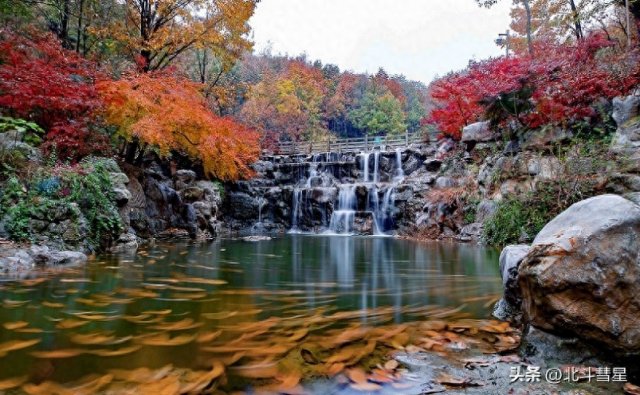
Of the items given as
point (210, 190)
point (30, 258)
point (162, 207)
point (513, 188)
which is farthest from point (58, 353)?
point (210, 190)

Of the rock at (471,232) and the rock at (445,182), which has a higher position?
the rock at (445,182)

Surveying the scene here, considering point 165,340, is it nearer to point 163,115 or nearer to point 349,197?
point 163,115

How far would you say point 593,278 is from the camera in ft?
7.90

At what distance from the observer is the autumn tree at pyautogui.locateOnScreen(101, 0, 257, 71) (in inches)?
466

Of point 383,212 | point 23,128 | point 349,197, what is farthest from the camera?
point 349,197

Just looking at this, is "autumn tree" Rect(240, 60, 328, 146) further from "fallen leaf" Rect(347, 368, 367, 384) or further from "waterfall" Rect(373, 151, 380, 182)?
"fallen leaf" Rect(347, 368, 367, 384)

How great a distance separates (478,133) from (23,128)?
1378cm

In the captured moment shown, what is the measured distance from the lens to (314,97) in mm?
35438

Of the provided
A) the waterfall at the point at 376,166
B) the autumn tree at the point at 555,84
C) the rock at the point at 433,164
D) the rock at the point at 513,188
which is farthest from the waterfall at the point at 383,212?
the rock at the point at 513,188

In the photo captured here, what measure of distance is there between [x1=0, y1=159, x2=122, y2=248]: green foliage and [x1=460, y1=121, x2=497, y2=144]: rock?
12434mm

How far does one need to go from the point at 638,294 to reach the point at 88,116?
405 inches

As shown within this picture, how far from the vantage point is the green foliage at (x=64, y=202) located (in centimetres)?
634

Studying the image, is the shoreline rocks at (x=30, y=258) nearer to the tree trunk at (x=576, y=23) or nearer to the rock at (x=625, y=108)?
the rock at (x=625, y=108)

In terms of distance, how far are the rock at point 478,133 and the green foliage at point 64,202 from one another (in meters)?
12.4
